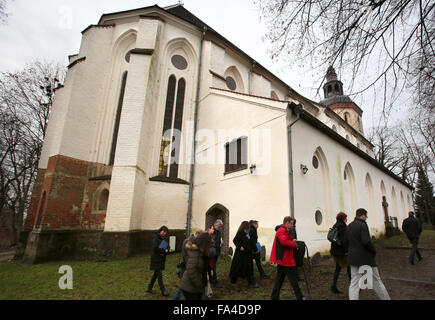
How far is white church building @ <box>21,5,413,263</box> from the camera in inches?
341

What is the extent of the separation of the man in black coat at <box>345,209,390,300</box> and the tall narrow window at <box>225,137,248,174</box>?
5.71 m

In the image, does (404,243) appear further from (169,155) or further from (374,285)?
(169,155)

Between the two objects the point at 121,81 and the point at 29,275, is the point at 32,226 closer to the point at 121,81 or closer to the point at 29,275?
the point at 29,275

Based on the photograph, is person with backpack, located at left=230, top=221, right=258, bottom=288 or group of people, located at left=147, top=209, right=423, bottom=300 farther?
person with backpack, located at left=230, top=221, right=258, bottom=288

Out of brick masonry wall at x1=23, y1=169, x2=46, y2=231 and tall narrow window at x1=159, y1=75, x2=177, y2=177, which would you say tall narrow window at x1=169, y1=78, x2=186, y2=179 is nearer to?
tall narrow window at x1=159, y1=75, x2=177, y2=177

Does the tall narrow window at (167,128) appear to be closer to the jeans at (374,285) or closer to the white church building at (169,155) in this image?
the white church building at (169,155)

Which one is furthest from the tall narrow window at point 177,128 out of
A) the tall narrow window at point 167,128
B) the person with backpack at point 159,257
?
the person with backpack at point 159,257

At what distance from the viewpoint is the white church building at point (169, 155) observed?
866 centimetres

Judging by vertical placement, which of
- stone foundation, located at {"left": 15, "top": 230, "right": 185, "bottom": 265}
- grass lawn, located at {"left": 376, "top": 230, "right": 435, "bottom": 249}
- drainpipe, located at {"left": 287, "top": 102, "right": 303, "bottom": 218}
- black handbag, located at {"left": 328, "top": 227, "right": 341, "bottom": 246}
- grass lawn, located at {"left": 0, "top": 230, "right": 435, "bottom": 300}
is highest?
drainpipe, located at {"left": 287, "top": 102, "right": 303, "bottom": 218}

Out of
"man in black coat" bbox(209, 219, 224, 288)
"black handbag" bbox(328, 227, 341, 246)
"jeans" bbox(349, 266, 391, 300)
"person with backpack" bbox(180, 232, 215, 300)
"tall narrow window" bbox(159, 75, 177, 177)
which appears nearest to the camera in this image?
"person with backpack" bbox(180, 232, 215, 300)

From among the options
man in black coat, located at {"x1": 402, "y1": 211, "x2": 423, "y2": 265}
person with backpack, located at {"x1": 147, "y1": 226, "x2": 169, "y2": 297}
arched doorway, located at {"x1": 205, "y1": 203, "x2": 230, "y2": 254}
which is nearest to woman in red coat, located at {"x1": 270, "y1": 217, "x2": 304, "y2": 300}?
person with backpack, located at {"x1": 147, "y1": 226, "x2": 169, "y2": 297}

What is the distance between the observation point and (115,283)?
5.86 meters

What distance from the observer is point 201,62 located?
13.3 meters
